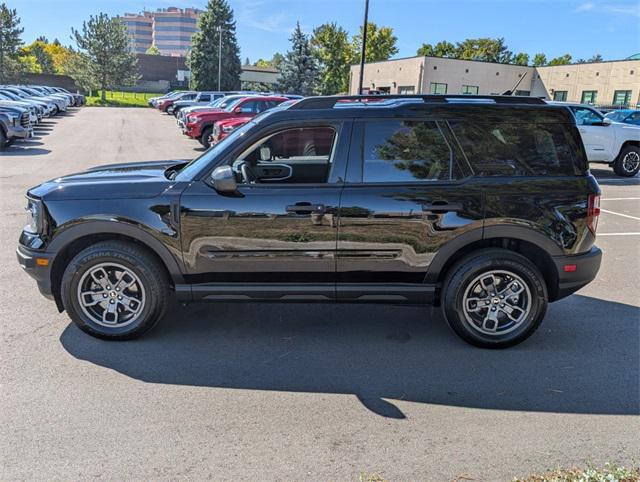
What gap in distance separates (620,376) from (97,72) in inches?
2608

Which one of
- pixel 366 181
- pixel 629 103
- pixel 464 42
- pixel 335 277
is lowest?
pixel 335 277

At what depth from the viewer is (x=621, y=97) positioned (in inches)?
1741

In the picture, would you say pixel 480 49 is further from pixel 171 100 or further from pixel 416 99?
pixel 416 99

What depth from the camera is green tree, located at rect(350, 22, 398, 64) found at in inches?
2623

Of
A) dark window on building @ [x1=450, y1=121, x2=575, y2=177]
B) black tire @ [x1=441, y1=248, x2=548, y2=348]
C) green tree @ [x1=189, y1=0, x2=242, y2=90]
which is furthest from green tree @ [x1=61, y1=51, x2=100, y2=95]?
black tire @ [x1=441, y1=248, x2=548, y2=348]

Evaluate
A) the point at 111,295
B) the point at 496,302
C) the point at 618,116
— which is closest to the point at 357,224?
the point at 496,302

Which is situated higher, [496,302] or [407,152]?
[407,152]

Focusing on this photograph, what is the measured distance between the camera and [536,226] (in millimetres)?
4223

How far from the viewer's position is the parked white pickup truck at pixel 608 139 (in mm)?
14320

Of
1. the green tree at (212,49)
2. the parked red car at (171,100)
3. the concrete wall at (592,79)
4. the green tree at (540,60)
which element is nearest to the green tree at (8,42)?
the green tree at (212,49)

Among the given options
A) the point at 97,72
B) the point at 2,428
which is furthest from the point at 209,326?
the point at 97,72

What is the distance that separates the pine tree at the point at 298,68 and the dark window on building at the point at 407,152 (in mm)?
46508

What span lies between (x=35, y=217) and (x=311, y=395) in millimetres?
2637

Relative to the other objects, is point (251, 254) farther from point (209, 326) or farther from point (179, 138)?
point (179, 138)
